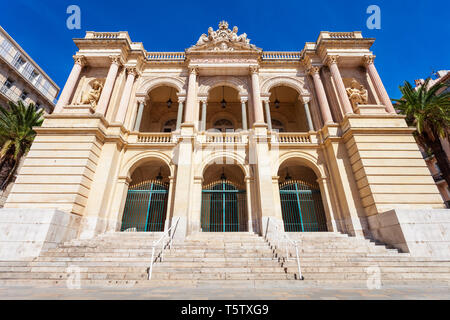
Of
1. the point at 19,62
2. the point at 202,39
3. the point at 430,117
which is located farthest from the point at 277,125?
the point at 19,62

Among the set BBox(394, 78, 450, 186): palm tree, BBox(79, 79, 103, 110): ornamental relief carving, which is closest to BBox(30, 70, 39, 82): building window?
BBox(79, 79, 103, 110): ornamental relief carving

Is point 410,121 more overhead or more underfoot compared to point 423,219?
more overhead

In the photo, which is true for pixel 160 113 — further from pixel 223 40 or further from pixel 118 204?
pixel 118 204

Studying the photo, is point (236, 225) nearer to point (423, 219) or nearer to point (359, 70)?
point (423, 219)

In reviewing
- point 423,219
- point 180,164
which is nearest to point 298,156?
point 423,219

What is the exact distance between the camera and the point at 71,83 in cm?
1321

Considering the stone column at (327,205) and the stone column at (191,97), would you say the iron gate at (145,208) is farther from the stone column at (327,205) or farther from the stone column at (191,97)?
the stone column at (327,205)

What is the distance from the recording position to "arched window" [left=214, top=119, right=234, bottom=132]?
17.7 m

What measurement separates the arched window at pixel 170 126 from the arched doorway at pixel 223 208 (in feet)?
23.1

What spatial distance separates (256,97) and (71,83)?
11922mm

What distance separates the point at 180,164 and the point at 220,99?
28.4 feet

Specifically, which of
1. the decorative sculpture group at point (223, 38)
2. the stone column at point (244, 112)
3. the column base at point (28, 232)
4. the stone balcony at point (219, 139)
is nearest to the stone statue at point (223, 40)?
the decorative sculpture group at point (223, 38)
